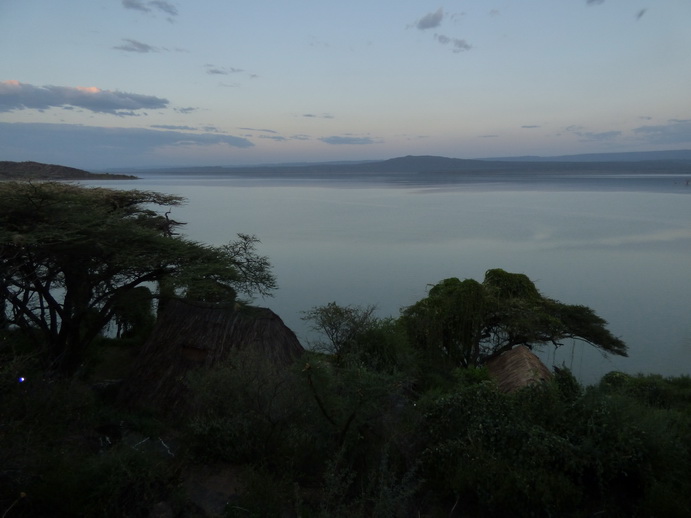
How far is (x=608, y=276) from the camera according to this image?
3334cm

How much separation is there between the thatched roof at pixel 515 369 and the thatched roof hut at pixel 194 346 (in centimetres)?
472

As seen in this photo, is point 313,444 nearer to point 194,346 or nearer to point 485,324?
point 194,346

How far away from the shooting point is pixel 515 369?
12875 millimetres

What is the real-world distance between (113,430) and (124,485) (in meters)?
2.97

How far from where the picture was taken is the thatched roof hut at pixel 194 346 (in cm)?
1053

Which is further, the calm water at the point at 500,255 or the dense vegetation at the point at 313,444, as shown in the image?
the calm water at the point at 500,255

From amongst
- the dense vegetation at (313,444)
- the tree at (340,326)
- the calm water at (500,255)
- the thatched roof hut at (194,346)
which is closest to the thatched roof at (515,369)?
the dense vegetation at (313,444)

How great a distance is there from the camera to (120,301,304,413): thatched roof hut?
10531 millimetres

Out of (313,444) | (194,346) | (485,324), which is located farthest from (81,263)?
(485,324)

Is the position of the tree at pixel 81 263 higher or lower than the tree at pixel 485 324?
higher

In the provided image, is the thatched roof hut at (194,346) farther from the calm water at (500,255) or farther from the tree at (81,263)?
the calm water at (500,255)

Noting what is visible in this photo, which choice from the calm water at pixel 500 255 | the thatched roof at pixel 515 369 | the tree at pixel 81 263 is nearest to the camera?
the tree at pixel 81 263

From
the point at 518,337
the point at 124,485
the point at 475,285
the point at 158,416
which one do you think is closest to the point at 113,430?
the point at 158,416

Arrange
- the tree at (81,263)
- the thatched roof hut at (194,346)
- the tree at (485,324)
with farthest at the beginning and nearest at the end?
the tree at (485,324) < the thatched roof hut at (194,346) < the tree at (81,263)
